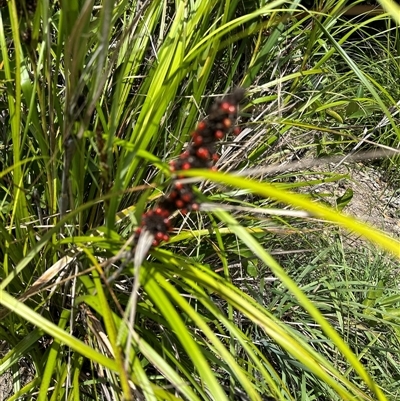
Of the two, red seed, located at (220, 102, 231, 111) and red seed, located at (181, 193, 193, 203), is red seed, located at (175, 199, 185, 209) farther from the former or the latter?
red seed, located at (220, 102, 231, 111)

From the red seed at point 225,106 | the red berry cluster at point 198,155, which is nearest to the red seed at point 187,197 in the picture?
the red berry cluster at point 198,155

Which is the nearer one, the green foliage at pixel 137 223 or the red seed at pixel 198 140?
the red seed at pixel 198 140

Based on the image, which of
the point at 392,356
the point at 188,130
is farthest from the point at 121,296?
the point at 392,356

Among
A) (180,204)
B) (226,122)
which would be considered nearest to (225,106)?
(226,122)

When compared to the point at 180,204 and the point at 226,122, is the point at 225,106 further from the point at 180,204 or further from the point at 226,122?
the point at 180,204

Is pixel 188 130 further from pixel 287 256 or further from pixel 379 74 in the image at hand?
pixel 379 74

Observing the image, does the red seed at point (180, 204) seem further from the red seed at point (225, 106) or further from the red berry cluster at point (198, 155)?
the red seed at point (225, 106)
